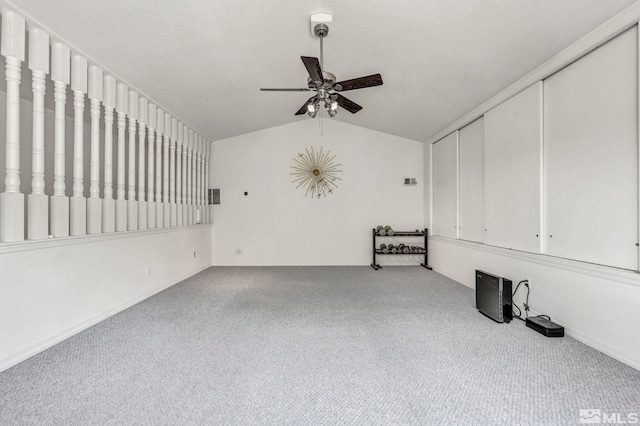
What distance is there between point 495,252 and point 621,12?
245 cm

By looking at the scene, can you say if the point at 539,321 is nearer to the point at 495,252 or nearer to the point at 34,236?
the point at 495,252

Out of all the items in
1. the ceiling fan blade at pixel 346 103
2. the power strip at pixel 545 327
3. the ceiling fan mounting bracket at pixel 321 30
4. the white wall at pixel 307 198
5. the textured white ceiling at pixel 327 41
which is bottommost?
the power strip at pixel 545 327

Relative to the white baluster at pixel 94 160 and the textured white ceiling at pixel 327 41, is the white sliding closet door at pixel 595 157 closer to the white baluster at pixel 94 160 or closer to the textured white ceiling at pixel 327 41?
the textured white ceiling at pixel 327 41

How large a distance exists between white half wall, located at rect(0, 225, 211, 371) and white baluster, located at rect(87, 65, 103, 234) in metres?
0.15

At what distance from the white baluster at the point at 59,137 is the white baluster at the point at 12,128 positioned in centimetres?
30

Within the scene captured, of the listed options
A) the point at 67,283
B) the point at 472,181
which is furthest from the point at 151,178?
the point at 472,181

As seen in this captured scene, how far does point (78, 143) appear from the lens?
2783 millimetres

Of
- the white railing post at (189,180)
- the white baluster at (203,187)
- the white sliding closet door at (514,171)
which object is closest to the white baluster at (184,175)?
the white railing post at (189,180)

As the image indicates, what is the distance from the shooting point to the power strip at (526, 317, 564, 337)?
2514 mm

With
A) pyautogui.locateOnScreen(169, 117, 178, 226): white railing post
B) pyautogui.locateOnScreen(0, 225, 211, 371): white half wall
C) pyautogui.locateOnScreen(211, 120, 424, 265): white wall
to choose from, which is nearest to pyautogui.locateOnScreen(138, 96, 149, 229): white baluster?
pyautogui.locateOnScreen(0, 225, 211, 371): white half wall

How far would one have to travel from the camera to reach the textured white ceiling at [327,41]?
2334 millimetres

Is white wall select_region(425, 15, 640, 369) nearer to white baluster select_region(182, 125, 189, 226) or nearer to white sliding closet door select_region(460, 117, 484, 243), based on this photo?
white sliding closet door select_region(460, 117, 484, 243)

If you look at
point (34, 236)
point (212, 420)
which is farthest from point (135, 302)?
point (212, 420)

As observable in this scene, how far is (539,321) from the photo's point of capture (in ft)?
8.83
